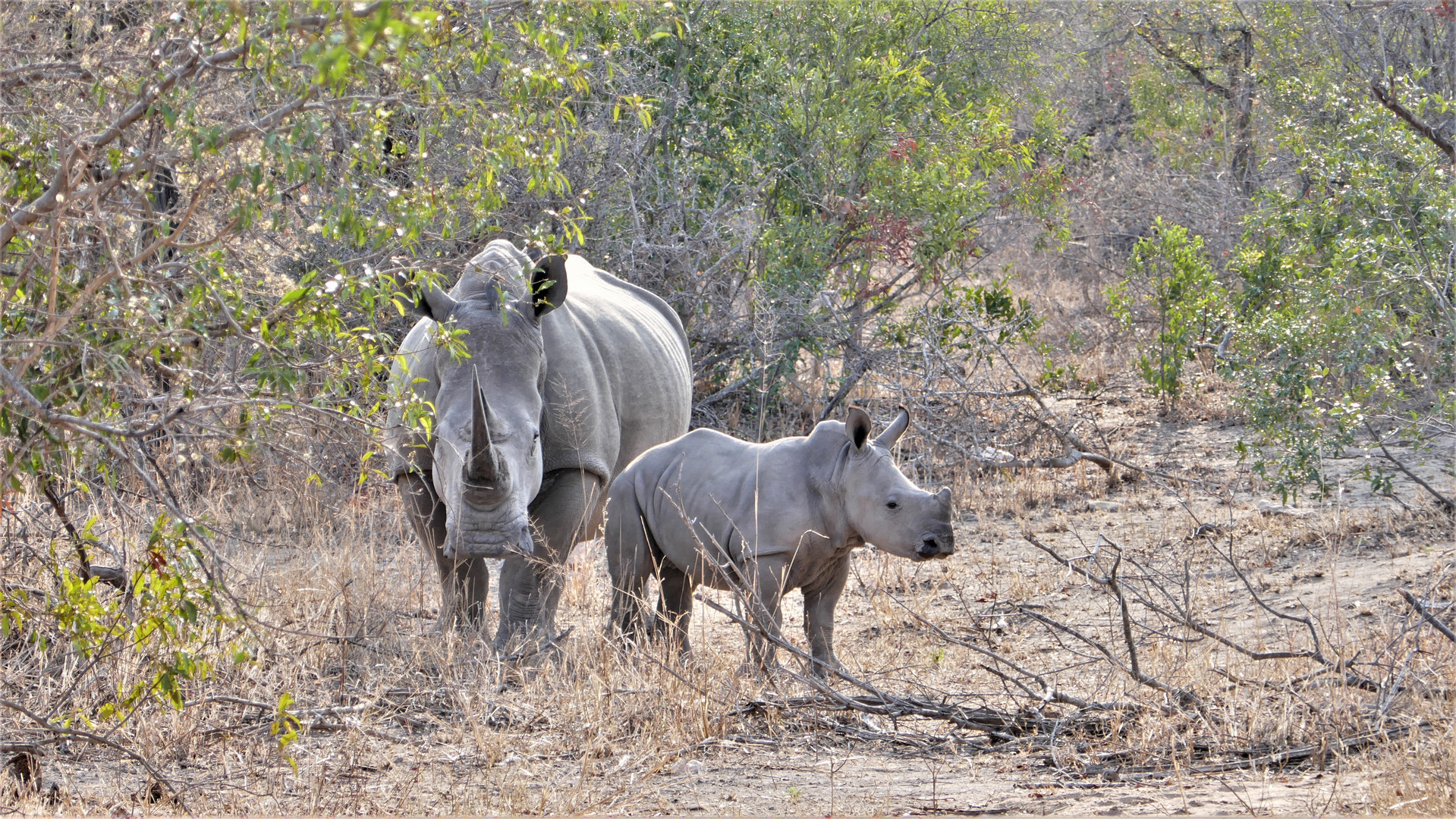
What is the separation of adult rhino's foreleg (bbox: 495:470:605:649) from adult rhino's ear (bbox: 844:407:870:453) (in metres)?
1.25

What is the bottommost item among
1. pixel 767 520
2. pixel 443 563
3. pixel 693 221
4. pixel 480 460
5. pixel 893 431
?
pixel 443 563

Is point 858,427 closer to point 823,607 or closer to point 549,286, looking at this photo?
point 823,607

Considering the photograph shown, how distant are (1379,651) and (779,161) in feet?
20.1

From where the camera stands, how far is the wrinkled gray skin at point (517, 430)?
525 centimetres

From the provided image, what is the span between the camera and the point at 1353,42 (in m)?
9.91

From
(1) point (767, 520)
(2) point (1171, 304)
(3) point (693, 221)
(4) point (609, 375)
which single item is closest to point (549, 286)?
(4) point (609, 375)

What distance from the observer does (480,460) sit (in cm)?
509

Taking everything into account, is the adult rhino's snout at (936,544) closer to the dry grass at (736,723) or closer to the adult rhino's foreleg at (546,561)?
the dry grass at (736,723)

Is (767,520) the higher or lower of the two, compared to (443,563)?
higher

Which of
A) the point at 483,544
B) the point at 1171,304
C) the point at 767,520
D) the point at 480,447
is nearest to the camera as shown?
the point at 480,447

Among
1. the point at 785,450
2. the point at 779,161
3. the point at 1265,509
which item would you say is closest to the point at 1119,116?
the point at 779,161

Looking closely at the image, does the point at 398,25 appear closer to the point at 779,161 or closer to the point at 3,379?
the point at 3,379

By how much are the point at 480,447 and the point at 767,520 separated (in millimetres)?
1108

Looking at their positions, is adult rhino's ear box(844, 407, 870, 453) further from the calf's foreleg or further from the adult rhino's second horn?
the adult rhino's second horn
